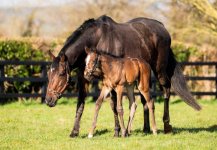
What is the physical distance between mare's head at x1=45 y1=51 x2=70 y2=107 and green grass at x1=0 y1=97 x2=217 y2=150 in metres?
0.76

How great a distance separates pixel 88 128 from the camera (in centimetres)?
1104

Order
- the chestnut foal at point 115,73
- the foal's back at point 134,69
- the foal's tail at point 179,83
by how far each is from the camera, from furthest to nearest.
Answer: the foal's tail at point 179,83 → the foal's back at point 134,69 → the chestnut foal at point 115,73

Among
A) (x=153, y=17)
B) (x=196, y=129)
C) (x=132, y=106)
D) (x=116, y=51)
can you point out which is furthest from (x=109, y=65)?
(x=153, y=17)

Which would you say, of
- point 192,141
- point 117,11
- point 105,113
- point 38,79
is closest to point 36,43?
point 38,79

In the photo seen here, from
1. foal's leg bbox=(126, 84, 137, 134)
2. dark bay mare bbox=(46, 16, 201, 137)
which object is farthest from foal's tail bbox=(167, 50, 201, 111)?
foal's leg bbox=(126, 84, 137, 134)

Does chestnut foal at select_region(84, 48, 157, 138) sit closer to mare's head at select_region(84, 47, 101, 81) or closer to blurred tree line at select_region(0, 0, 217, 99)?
mare's head at select_region(84, 47, 101, 81)

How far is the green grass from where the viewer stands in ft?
27.4

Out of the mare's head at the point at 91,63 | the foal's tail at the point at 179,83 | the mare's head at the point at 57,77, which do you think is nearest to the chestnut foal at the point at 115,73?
the mare's head at the point at 91,63

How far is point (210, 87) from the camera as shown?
20.2m

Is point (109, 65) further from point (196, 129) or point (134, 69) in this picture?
point (196, 129)

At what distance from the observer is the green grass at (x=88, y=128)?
329 inches

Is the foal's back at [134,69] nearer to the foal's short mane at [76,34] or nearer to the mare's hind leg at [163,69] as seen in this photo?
the foal's short mane at [76,34]

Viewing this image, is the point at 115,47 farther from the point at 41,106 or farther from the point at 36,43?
the point at 36,43

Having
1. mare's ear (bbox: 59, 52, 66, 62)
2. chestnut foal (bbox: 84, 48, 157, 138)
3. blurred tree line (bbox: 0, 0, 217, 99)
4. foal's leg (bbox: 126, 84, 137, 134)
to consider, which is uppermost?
mare's ear (bbox: 59, 52, 66, 62)
